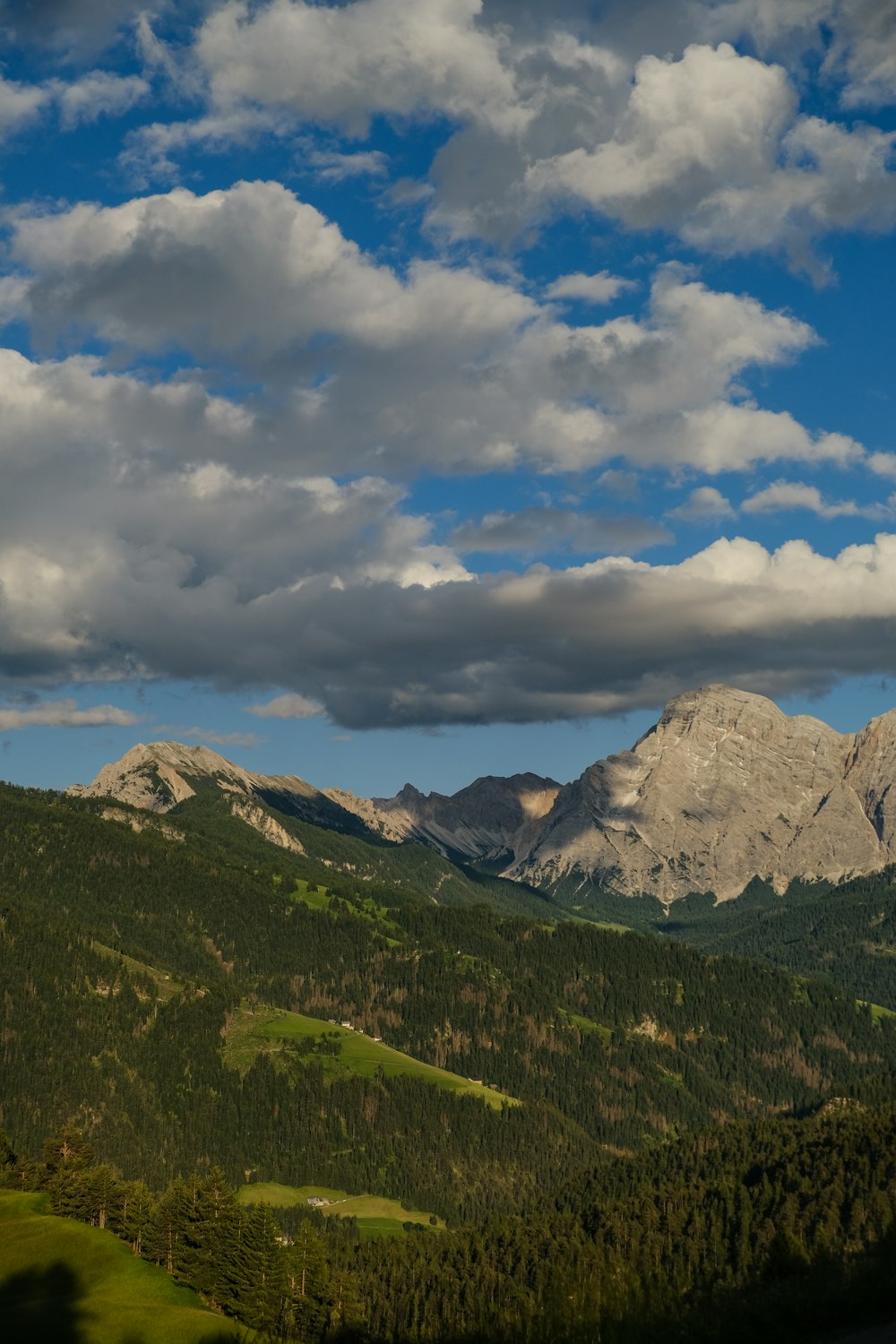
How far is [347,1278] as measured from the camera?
195m

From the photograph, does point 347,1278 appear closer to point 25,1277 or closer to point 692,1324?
point 25,1277

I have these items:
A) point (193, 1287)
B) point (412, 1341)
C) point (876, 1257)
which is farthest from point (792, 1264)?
point (193, 1287)

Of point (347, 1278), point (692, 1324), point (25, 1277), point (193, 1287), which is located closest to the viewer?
point (692, 1324)

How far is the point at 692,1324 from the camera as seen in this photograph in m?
114

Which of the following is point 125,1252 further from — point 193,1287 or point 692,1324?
point 692,1324

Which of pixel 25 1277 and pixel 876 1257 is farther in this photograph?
pixel 25 1277

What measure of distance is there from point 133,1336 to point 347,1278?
59245 millimetres

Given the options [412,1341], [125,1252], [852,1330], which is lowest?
[412,1341]

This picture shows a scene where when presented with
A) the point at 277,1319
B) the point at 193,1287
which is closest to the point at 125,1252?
the point at 193,1287

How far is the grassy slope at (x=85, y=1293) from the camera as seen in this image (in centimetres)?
14300

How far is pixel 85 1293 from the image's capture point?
15838cm

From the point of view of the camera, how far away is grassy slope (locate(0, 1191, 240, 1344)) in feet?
469

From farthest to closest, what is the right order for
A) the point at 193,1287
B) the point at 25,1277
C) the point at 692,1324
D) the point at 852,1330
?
the point at 193,1287, the point at 25,1277, the point at 692,1324, the point at 852,1330

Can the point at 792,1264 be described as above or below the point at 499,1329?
above
